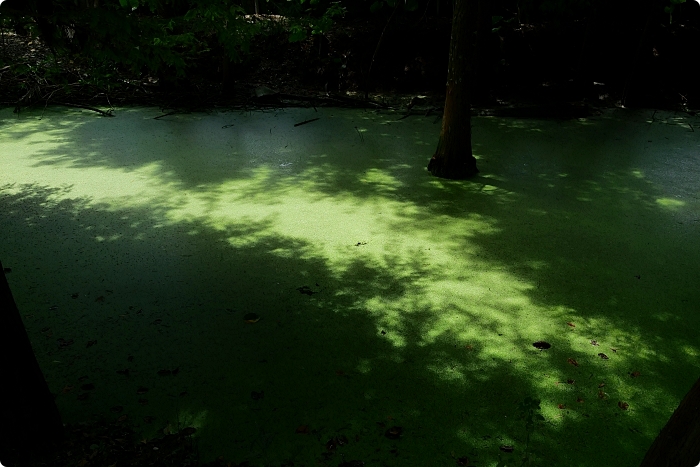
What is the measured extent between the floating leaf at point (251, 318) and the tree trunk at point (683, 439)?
5.37ft

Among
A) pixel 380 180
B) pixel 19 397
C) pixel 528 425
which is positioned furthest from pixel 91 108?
pixel 528 425

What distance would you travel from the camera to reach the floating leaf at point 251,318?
2438 millimetres

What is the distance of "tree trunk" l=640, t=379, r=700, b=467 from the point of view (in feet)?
3.64

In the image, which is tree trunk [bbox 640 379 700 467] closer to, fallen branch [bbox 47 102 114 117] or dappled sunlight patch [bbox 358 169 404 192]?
dappled sunlight patch [bbox 358 169 404 192]

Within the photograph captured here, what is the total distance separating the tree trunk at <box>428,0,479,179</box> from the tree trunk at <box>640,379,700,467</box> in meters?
3.24

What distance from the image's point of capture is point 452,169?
4312 mm

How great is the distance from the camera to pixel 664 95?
22.1 feet

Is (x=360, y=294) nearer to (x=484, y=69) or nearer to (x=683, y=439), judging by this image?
(x=683, y=439)

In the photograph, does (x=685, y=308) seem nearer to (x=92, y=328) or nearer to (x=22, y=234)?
(x=92, y=328)

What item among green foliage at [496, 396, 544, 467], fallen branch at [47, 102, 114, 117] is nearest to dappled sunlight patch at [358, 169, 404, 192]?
green foliage at [496, 396, 544, 467]

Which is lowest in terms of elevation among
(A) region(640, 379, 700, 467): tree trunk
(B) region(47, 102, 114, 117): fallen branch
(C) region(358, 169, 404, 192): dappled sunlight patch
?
(C) region(358, 169, 404, 192): dappled sunlight patch

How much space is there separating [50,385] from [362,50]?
600 cm

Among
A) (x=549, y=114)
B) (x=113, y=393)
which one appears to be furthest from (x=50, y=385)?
(x=549, y=114)

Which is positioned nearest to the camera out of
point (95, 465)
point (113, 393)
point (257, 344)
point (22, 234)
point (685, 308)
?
point (95, 465)
